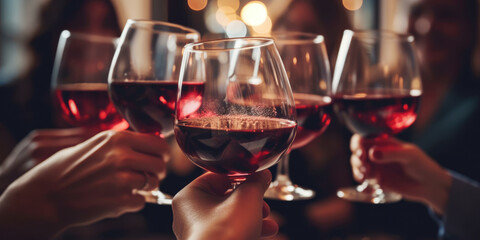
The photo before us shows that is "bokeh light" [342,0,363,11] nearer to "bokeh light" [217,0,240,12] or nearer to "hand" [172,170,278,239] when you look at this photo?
"bokeh light" [217,0,240,12]

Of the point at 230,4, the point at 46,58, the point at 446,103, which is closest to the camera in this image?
the point at 446,103

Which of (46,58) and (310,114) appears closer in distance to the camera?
(310,114)

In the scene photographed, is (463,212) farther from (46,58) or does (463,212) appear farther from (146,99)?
(46,58)

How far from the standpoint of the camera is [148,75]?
1.02 meters

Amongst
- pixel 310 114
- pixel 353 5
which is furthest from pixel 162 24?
pixel 353 5

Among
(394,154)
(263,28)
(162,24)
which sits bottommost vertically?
(263,28)

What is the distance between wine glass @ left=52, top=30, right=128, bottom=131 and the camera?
3.85ft

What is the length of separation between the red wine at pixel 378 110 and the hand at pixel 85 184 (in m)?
0.50

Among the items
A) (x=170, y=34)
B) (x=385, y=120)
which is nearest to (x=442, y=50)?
(x=385, y=120)

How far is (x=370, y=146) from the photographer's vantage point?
4.50 ft

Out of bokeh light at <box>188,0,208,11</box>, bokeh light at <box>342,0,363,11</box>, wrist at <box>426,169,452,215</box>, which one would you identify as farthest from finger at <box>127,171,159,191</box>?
bokeh light at <box>342,0,363,11</box>

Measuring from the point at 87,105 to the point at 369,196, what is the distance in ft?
2.76

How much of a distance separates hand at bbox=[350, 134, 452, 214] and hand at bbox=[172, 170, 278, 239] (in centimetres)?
69

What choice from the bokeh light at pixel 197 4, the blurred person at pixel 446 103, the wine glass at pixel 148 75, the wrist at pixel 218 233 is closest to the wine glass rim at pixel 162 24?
the wine glass at pixel 148 75
